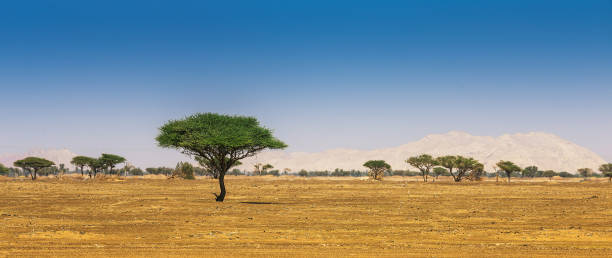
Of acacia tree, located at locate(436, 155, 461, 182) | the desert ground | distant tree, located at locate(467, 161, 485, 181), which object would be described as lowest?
the desert ground

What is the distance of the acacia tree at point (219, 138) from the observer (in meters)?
37.5

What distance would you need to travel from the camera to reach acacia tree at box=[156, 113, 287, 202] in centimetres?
3750

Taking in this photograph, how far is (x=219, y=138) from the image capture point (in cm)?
3716

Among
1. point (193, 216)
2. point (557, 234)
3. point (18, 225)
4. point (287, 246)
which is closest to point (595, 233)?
point (557, 234)

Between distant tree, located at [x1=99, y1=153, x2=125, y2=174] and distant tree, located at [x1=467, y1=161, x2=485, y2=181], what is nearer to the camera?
distant tree, located at [x1=467, y1=161, x2=485, y2=181]

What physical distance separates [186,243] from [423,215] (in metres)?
15.7

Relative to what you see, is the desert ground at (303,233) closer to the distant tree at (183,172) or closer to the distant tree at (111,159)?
the distant tree at (183,172)

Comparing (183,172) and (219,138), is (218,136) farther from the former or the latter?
(183,172)

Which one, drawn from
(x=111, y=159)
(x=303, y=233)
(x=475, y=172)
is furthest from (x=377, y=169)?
(x=303, y=233)

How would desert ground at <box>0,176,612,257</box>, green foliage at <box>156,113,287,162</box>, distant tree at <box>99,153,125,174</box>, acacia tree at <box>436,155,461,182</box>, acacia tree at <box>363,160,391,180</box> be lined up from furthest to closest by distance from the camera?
acacia tree at <box>363,160,391,180</box> → distant tree at <box>99,153,125,174</box> → acacia tree at <box>436,155,461,182</box> → green foliage at <box>156,113,287,162</box> → desert ground at <box>0,176,612,257</box>

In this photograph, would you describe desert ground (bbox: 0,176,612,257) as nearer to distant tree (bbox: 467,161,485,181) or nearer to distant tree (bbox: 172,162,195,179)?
distant tree (bbox: 467,161,485,181)

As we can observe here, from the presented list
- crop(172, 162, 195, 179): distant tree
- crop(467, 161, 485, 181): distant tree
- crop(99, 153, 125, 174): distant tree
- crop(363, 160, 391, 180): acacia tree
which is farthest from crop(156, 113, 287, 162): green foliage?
crop(99, 153, 125, 174): distant tree

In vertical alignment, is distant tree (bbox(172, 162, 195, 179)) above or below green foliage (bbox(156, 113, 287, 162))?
below

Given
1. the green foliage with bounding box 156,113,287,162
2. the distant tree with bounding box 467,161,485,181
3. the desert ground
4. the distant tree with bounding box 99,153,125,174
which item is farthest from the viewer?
the distant tree with bounding box 99,153,125,174
